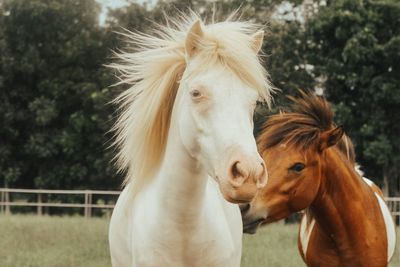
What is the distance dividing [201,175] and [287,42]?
62.7 ft

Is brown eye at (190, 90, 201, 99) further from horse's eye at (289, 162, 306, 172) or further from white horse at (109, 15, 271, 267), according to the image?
horse's eye at (289, 162, 306, 172)

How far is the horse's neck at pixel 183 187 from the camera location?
3.39m

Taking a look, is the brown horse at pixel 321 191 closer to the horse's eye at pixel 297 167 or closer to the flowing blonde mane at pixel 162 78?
the horse's eye at pixel 297 167

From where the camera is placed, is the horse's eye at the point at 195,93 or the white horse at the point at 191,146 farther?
the horse's eye at the point at 195,93

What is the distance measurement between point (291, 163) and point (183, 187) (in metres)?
1.63

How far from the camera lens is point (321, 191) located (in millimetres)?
5133

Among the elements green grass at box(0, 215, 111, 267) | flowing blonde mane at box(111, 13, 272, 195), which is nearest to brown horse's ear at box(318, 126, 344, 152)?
flowing blonde mane at box(111, 13, 272, 195)

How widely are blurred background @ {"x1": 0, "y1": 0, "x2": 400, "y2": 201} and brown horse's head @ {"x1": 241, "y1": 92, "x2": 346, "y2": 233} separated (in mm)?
15759

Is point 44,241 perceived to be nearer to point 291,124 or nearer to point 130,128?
point 291,124

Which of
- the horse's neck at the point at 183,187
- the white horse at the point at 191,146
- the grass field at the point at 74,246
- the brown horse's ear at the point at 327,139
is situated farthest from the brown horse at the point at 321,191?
the grass field at the point at 74,246

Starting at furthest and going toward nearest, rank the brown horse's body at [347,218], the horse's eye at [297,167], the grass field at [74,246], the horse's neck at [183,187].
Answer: the grass field at [74,246] → the brown horse's body at [347,218] → the horse's eye at [297,167] → the horse's neck at [183,187]

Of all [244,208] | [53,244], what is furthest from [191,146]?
[53,244]

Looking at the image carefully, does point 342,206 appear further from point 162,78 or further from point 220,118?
point 220,118

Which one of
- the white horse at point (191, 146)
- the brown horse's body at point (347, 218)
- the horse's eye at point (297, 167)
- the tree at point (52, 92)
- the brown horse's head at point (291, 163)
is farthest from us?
the tree at point (52, 92)
